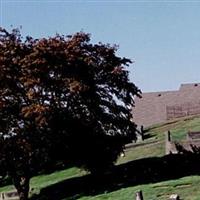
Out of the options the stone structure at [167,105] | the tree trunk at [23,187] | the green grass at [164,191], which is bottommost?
the green grass at [164,191]

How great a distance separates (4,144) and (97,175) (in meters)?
5.78

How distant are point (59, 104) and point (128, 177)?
4.83m

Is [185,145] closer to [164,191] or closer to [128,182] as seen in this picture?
[128,182]

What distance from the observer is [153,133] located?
56.0m

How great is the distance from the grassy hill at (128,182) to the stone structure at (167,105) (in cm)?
3062

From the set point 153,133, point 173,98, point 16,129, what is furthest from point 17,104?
point 173,98

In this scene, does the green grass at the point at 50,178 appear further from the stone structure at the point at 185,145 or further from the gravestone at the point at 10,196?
the stone structure at the point at 185,145

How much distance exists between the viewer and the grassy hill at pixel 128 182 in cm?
2477

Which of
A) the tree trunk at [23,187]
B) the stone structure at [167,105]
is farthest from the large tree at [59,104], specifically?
the stone structure at [167,105]

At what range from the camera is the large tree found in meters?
29.6

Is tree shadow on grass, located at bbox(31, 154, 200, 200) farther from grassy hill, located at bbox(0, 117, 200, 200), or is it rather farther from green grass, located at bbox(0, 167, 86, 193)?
green grass, located at bbox(0, 167, 86, 193)

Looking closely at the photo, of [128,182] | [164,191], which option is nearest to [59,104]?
Result: [128,182]

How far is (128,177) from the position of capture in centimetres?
3095

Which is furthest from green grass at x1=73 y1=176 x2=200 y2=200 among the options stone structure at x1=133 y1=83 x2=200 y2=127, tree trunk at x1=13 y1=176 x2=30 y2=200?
stone structure at x1=133 y1=83 x2=200 y2=127
